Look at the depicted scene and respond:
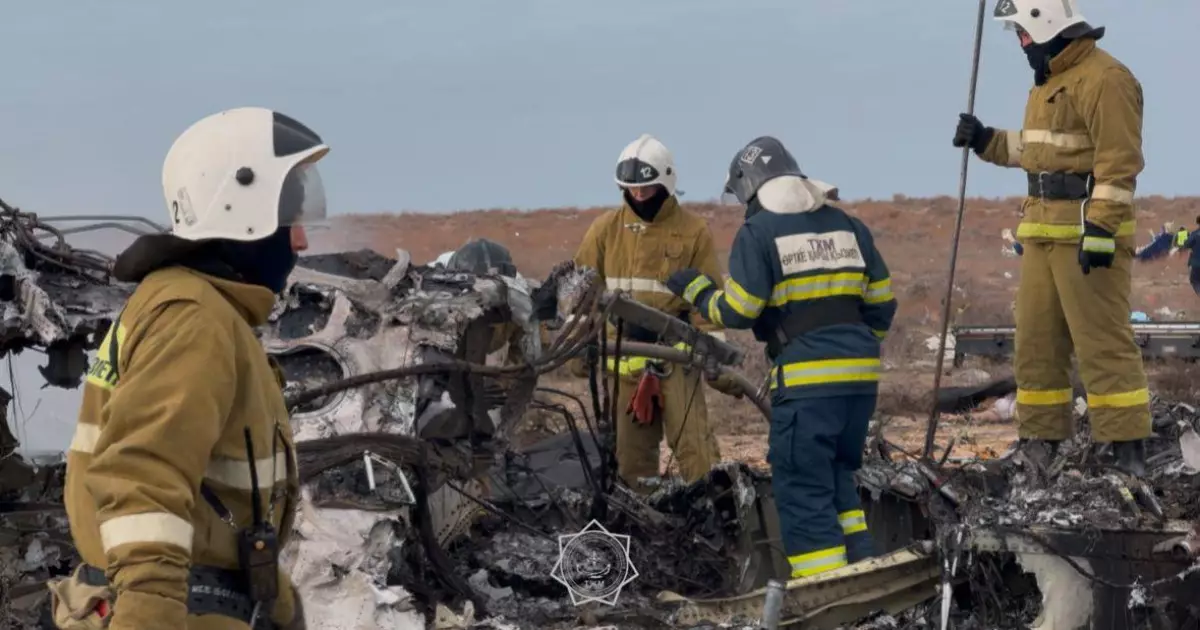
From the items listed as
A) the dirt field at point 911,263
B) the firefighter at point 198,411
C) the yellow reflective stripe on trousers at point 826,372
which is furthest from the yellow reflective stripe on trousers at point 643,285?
the firefighter at point 198,411

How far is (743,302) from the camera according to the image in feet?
19.4

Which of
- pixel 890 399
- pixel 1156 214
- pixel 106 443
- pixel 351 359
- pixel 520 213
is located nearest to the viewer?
pixel 106 443

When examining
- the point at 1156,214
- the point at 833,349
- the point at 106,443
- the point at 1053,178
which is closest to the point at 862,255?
the point at 833,349

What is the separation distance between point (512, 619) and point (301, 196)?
2.81 metres

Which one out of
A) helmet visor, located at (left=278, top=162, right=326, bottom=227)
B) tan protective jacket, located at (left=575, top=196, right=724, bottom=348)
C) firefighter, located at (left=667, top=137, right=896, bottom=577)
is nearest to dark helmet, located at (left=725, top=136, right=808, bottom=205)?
firefighter, located at (left=667, top=137, right=896, bottom=577)

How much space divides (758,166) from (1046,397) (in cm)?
193

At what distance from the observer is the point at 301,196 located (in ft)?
9.76

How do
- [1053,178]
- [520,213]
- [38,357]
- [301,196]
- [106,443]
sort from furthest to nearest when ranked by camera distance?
[520,213]
[1053,178]
[38,357]
[301,196]
[106,443]

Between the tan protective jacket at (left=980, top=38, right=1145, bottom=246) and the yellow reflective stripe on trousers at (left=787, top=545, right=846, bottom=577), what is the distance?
6.25ft

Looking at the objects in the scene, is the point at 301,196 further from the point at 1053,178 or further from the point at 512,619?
the point at 1053,178

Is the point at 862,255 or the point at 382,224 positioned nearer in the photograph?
the point at 862,255

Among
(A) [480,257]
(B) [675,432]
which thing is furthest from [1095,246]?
(A) [480,257]

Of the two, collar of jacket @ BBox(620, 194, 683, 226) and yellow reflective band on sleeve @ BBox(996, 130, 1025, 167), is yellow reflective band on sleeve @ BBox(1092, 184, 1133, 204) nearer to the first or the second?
yellow reflective band on sleeve @ BBox(996, 130, 1025, 167)

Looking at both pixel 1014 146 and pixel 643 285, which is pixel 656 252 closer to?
pixel 643 285
